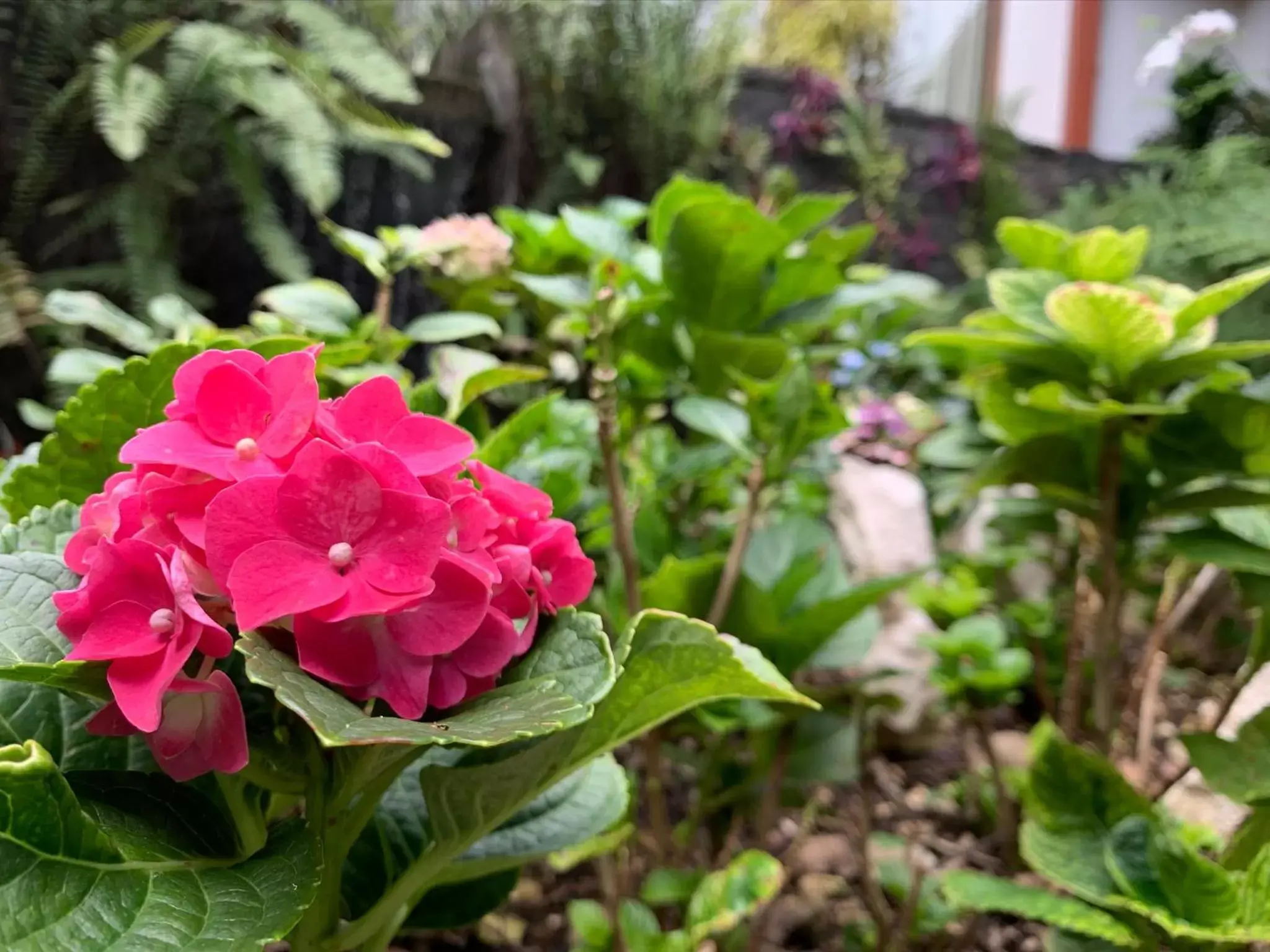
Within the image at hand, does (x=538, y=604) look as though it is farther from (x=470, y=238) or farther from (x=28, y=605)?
(x=470, y=238)

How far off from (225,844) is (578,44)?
2.58 metres

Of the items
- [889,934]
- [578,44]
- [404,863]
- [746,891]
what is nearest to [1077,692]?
[889,934]

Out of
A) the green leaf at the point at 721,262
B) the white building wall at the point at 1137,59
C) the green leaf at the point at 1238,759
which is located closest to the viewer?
the green leaf at the point at 1238,759

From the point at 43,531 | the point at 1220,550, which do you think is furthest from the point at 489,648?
the point at 1220,550

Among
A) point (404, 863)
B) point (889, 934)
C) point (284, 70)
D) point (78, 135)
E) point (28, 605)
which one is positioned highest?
point (284, 70)

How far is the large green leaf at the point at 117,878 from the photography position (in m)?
0.29

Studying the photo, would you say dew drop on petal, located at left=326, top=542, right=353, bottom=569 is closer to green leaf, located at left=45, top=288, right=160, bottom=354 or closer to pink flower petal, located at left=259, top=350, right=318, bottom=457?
pink flower petal, located at left=259, top=350, right=318, bottom=457

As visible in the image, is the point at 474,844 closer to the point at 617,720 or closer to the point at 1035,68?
the point at 617,720

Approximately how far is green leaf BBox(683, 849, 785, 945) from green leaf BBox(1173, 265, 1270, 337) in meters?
0.58

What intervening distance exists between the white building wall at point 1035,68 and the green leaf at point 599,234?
10.8 ft

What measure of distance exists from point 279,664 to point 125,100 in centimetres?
171

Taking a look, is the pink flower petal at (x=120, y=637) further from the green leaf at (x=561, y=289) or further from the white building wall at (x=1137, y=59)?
the white building wall at (x=1137, y=59)

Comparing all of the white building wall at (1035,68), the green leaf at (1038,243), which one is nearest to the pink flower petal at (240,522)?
the green leaf at (1038,243)

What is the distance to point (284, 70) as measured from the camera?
1827 millimetres
